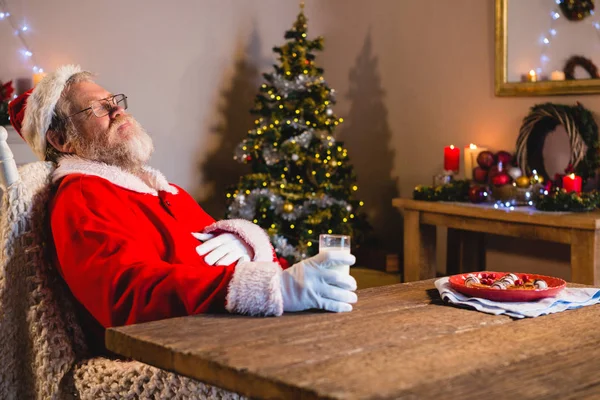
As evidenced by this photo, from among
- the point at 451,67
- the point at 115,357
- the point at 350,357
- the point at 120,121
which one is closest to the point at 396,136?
the point at 451,67

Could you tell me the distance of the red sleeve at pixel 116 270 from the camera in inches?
64.3

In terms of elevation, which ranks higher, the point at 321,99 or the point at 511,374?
the point at 321,99

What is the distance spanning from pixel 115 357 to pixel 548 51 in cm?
314

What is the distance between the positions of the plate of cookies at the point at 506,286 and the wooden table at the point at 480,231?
1560mm

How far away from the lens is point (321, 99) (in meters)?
4.75

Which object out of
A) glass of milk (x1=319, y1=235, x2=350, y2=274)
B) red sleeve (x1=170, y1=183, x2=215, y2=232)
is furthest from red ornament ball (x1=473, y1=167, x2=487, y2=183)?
glass of milk (x1=319, y1=235, x2=350, y2=274)

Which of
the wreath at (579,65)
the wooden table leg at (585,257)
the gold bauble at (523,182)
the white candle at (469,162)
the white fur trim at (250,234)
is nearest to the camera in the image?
the white fur trim at (250,234)

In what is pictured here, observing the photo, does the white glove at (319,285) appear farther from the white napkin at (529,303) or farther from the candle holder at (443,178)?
the candle holder at (443,178)

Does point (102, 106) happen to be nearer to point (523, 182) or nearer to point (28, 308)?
point (28, 308)

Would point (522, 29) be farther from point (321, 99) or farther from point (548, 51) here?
point (321, 99)

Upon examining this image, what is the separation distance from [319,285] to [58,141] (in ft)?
3.95

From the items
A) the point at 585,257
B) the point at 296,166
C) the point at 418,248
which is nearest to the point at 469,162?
the point at 418,248

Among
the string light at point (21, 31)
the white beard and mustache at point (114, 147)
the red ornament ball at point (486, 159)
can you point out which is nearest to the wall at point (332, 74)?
→ the string light at point (21, 31)

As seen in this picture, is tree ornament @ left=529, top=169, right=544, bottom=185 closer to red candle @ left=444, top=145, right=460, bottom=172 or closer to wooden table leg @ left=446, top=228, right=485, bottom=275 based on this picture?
red candle @ left=444, top=145, right=460, bottom=172
